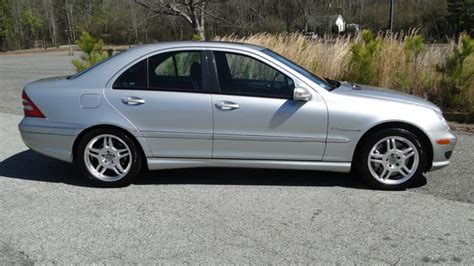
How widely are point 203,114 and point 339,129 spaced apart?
4.67ft

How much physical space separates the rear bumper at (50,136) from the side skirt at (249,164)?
0.89 metres

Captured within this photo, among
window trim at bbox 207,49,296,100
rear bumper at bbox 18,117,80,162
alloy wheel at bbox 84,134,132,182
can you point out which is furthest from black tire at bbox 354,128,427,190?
rear bumper at bbox 18,117,80,162

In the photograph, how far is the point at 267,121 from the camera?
4289 mm

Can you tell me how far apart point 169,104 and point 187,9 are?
844 cm

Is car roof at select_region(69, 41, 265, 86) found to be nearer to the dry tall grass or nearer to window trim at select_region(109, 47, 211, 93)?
window trim at select_region(109, 47, 211, 93)

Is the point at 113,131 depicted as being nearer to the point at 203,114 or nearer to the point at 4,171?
the point at 203,114

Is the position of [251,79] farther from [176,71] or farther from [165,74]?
[165,74]

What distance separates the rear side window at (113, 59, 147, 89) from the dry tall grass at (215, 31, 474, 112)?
20.2 ft

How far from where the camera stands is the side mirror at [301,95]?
421 centimetres

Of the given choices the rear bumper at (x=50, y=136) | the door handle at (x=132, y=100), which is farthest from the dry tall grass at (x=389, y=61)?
the rear bumper at (x=50, y=136)

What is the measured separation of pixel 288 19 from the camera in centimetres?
3709

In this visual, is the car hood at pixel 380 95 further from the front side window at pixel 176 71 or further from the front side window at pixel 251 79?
the front side window at pixel 176 71

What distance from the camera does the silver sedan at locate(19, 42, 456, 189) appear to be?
4.28 meters

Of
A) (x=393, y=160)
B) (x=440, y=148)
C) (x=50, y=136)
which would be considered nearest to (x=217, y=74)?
(x=50, y=136)
